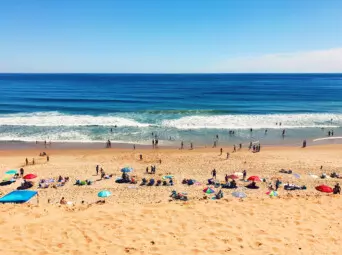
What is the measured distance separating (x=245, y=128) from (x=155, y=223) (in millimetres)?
34517

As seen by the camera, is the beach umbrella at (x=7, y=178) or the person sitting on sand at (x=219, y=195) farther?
the beach umbrella at (x=7, y=178)

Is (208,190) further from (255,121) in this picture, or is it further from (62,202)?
(255,121)

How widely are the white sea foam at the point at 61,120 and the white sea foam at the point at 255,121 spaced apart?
7.62 metres

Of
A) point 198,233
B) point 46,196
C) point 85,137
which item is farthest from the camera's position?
point 85,137

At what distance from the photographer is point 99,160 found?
96.9ft

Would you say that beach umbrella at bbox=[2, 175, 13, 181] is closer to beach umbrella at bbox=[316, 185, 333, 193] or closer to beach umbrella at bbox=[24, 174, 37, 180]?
beach umbrella at bbox=[24, 174, 37, 180]

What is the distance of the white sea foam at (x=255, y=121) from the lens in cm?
4591

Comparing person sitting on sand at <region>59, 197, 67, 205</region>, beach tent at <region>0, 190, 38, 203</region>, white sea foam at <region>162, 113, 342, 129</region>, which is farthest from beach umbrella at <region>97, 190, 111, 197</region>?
white sea foam at <region>162, 113, 342, 129</region>

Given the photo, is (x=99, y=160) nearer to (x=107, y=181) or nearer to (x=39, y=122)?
(x=107, y=181)

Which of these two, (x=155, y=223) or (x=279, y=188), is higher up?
(x=155, y=223)

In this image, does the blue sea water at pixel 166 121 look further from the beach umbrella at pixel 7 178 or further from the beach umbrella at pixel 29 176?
the beach umbrella at pixel 29 176

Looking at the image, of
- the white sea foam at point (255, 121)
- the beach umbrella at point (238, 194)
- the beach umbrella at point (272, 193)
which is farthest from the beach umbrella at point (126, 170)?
the white sea foam at point (255, 121)

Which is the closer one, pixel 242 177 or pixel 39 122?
pixel 242 177

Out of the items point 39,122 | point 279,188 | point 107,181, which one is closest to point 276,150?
point 279,188
